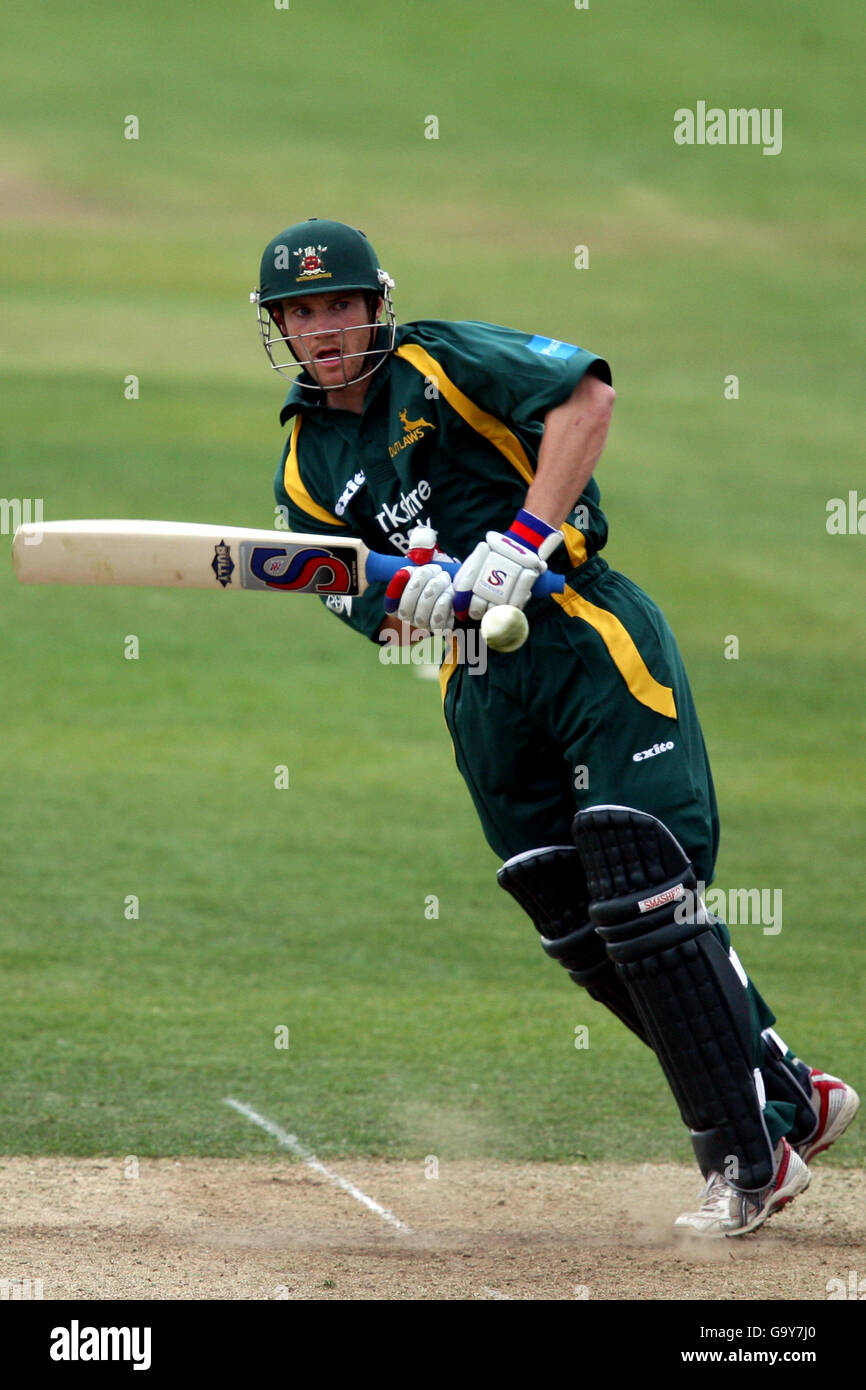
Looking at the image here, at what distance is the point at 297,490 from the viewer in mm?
4328

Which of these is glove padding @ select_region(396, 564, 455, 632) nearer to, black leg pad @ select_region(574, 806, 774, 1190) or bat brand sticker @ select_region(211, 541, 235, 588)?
bat brand sticker @ select_region(211, 541, 235, 588)

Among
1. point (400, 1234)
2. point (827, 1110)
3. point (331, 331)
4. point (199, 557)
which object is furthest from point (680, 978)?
point (331, 331)

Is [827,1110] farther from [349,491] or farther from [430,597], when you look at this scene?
[349,491]

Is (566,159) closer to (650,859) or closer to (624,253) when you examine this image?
(624,253)

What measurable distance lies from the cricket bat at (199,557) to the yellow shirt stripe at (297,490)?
0.24 metres

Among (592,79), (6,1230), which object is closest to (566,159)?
(592,79)

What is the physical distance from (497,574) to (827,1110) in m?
1.72

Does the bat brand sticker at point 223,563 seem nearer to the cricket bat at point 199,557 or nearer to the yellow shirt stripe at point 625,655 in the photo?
the cricket bat at point 199,557

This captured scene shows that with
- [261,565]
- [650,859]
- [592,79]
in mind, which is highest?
[592,79]

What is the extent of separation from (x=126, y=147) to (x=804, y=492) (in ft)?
42.9

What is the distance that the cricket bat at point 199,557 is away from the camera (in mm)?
3980

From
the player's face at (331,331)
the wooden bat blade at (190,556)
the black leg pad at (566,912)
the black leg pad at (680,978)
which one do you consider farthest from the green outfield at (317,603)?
the player's face at (331,331)

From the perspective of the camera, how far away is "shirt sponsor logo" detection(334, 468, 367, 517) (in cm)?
418

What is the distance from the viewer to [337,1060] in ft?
18.9
